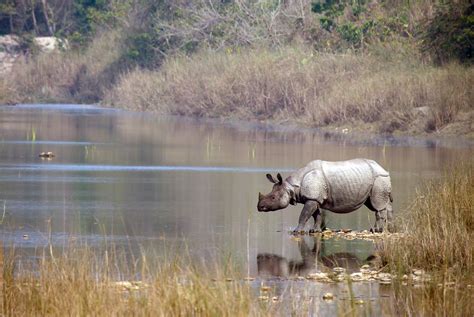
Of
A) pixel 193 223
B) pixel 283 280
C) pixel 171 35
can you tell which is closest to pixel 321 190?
pixel 193 223

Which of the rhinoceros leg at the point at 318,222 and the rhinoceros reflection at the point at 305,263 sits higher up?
the rhinoceros leg at the point at 318,222

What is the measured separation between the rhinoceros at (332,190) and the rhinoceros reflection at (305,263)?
1424 millimetres

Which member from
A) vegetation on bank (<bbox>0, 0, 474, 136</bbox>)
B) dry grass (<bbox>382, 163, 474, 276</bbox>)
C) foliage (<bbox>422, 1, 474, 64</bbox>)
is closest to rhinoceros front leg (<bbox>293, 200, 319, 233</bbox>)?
dry grass (<bbox>382, 163, 474, 276</bbox>)

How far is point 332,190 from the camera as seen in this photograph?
18188 mm

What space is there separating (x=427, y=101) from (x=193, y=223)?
23.1 meters

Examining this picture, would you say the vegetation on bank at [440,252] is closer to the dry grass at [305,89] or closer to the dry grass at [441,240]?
the dry grass at [441,240]

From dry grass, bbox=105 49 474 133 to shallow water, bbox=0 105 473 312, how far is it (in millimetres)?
2155

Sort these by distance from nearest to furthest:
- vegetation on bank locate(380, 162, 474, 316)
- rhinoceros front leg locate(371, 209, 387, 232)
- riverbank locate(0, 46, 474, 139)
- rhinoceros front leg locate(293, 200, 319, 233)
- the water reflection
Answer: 1. vegetation on bank locate(380, 162, 474, 316)
2. the water reflection
3. rhinoceros front leg locate(293, 200, 319, 233)
4. rhinoceros front leg locate(371, 209, 387, 232)
5. riverbank locate(0, 46, 474, 139)

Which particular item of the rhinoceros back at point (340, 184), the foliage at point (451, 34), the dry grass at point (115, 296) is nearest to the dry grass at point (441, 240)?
the rhinoceros back at point (340, 184)

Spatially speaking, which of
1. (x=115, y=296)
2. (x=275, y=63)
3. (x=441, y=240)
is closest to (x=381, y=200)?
(x=441, y=240)

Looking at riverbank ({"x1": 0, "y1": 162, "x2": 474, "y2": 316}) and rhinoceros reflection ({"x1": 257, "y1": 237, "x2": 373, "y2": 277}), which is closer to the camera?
riverbank ({"x1": 0, "y1": 162, "x2": 474, "y2": 316})

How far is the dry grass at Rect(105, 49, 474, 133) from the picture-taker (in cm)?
4138

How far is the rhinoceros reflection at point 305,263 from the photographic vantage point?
1505cm

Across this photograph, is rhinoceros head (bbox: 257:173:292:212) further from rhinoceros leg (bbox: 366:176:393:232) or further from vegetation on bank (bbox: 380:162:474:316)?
vegetation on bank (bbox: 380:162:474:316)
